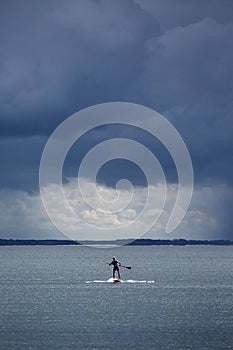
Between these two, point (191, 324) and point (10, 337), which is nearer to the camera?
point (10, 337)

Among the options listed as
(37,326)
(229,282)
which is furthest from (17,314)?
(229,282)

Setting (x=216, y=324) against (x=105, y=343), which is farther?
(x=216, y=324)

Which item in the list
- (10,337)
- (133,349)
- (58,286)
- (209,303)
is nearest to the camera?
(133,349)

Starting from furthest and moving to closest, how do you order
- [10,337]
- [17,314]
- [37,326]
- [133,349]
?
[17,314] → [37,326] → [10,337] → [133,349]

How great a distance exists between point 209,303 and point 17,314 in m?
26.3

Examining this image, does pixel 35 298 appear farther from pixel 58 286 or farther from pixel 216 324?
pixel 216 324

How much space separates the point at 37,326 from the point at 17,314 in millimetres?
10243

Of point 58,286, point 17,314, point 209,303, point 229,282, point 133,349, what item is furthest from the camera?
point 229,282

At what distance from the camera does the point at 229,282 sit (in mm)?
146250

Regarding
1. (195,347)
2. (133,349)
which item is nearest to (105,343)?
(133,349)

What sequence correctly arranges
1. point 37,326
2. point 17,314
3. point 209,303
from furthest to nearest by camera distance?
1. point 209,303
2. point 17,314
3. point 37,326

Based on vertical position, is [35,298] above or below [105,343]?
above

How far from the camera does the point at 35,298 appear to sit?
341ft

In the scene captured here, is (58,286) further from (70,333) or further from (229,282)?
(70,333)
